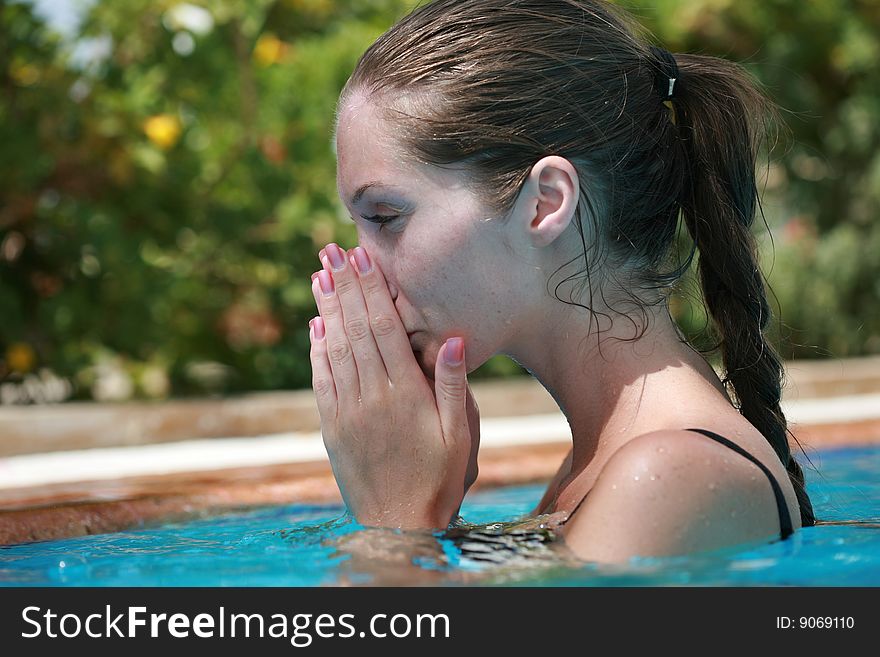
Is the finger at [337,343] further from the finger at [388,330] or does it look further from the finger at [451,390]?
the finger at [451,390]

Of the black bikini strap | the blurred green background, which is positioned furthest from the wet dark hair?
the blurred green background

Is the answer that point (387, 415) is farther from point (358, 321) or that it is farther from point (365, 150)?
point (365, 150)

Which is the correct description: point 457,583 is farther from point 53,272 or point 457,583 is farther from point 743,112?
point 53,272

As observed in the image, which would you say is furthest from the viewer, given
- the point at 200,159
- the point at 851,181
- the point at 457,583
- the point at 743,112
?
the point at 851,181

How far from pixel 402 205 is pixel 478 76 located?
29 centimetres

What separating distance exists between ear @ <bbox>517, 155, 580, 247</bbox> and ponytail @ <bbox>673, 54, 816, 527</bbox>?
38 cm

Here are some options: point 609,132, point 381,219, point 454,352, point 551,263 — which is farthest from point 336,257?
point 609,132

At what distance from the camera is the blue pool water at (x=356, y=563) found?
200 cm

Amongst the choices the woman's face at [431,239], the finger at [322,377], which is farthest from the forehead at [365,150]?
the finger at [322,377]

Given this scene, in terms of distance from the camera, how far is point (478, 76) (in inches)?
85.7

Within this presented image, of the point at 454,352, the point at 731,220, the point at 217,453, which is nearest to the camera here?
the point at 454,352

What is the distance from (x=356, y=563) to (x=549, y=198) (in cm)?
79

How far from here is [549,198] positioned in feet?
7.20
